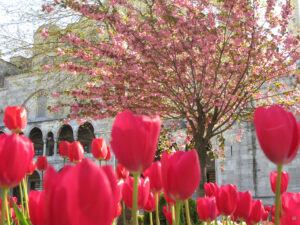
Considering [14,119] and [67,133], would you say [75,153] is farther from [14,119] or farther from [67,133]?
[67,133]

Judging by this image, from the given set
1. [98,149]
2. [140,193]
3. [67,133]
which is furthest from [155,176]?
[67,133]

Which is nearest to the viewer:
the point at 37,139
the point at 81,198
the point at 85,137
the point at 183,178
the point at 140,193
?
the point at 81,198

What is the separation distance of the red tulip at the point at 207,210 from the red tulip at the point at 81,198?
88 cm

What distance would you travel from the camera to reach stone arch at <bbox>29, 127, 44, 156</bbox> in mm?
27406

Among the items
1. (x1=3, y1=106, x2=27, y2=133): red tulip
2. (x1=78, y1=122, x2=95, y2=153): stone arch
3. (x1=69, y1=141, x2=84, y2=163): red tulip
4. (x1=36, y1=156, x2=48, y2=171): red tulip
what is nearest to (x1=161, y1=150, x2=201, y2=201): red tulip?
(x1=3, y1=106, x2=27, y2=133): red tulip

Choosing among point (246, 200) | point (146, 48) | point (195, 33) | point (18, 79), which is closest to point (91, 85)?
point (146, 48)

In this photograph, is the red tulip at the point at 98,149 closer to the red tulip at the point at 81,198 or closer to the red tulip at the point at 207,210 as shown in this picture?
the red tulip at the point at 207,210

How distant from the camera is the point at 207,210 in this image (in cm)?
128

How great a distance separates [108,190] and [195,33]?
20.5 ft

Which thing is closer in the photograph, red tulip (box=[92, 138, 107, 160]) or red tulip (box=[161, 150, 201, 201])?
red tulip (box=[161, 150, 201, 201])

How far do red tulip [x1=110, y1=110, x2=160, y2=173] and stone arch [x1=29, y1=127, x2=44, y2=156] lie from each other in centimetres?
2798

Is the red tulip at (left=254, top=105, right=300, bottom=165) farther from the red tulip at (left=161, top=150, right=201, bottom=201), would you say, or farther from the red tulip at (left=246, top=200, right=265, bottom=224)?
the red tulip at (left=246, top=200, right=265, bottom=224)

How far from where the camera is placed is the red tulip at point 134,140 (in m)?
0.66

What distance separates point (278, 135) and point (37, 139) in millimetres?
29251
